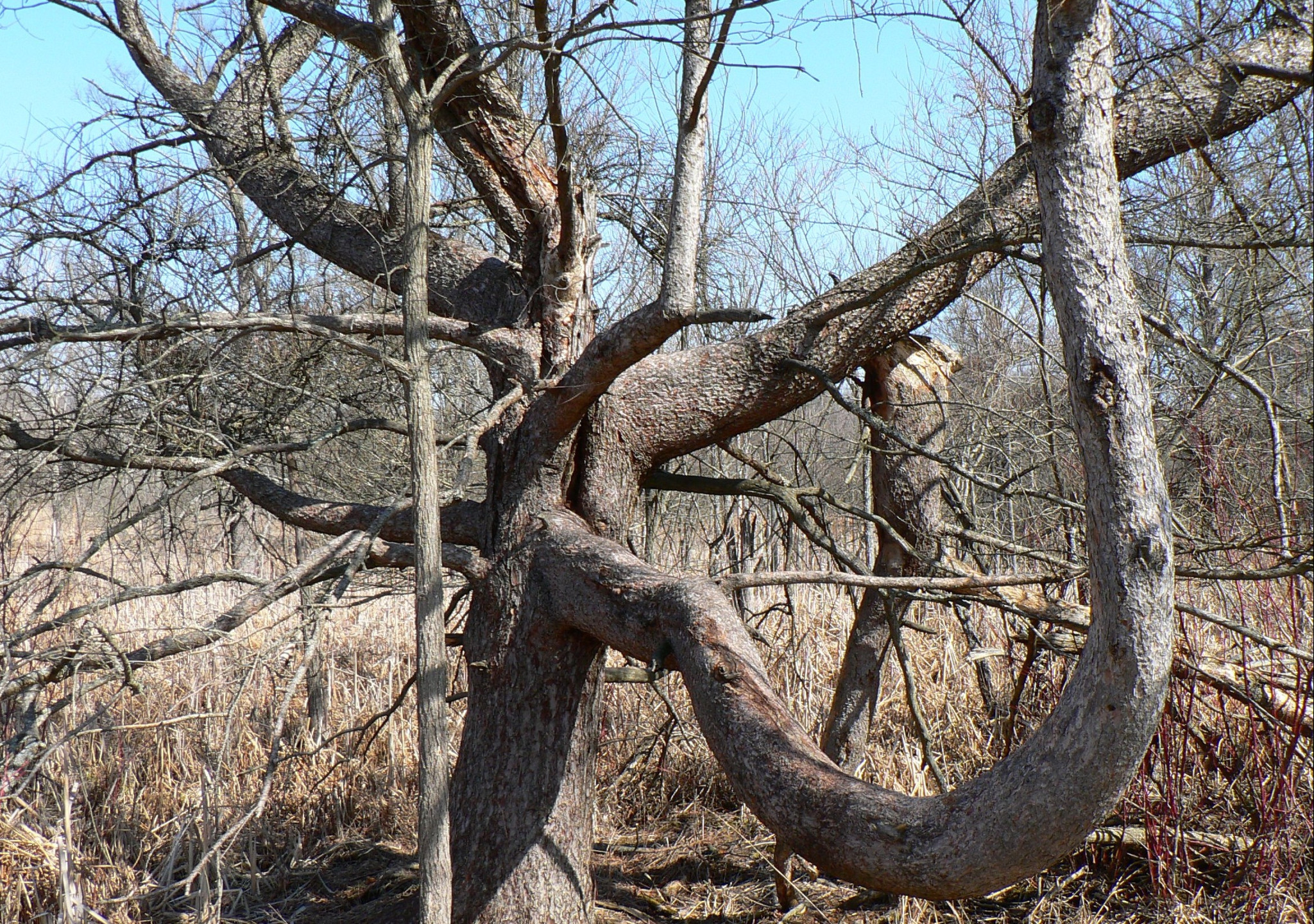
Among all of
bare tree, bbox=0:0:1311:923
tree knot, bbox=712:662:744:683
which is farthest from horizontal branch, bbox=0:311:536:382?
tree knot, bbox=712:662:744:683

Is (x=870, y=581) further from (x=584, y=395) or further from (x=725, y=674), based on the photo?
(x=584, y=395)

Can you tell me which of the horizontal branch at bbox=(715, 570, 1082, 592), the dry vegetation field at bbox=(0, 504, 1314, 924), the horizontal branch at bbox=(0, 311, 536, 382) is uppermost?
the horizontal branch at bbox=(0, 311, 536, 382)

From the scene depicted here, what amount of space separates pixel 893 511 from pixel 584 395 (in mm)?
1729

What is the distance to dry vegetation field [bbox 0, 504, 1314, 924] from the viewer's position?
374 cm

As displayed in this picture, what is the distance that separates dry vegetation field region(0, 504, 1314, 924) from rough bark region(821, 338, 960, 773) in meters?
0.48

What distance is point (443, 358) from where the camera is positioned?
21.0ft

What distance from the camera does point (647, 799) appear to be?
5.82 m

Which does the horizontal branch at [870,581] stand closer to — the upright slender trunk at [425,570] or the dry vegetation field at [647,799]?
the dry vegetation field at [647,799]

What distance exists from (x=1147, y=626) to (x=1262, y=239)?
217 cm

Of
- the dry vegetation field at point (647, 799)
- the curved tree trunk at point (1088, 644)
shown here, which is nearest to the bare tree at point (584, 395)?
the curved tree trunk at point (1088, 644)

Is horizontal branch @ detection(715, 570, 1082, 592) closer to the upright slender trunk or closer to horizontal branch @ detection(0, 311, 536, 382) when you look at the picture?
the upright slender trunk

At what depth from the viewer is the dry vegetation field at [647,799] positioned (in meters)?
3.74

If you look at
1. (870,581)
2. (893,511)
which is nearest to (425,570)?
(870,581)

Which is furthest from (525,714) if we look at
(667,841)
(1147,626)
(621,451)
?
(1147,626)
